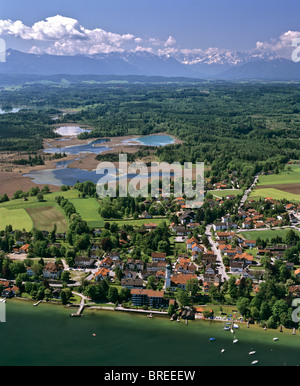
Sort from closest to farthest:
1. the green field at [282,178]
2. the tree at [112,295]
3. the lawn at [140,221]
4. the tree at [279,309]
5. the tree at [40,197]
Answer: the tree at [279,309] → the tree at [112,295] → the lawn at [140,221] → the tree at [40,197] → the green field at [282,178]

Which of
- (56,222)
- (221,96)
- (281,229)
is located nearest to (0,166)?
(56,222)

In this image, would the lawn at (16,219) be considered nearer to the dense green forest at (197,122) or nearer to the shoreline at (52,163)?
the shoreline at (52,163)

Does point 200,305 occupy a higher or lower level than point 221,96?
lower

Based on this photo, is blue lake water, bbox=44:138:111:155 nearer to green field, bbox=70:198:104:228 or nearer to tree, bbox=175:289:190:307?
green field, bbox=70:198:104:228

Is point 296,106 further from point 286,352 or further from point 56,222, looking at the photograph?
point 286,352

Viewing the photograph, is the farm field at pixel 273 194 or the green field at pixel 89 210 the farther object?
the farm field at pixel 273 194

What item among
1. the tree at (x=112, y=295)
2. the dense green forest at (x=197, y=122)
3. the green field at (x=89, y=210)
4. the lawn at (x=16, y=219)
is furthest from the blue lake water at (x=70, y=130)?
the tree at (x=112, y=295)
